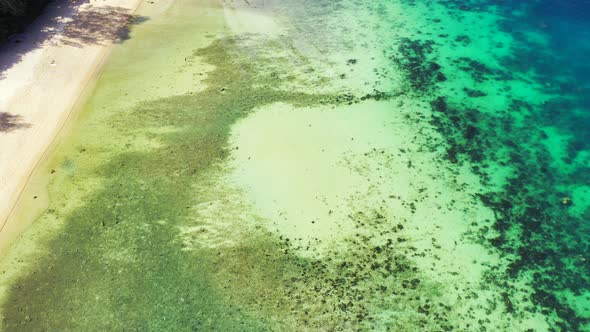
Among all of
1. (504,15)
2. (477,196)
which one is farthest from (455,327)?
(504,15)

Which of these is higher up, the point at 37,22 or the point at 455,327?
the point at 37,22

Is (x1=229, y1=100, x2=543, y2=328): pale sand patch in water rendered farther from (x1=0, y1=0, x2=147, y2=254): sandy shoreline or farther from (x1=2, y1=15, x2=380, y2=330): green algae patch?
(x1=0, y1=0, x2=147, y2=254): sandy shoreline

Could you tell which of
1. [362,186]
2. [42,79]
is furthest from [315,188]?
[42,79]

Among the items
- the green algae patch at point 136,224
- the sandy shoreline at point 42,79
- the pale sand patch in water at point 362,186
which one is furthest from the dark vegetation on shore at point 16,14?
the pale sand patch in water at point 362,186

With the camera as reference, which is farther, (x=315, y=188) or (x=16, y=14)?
(x=16, y=14)

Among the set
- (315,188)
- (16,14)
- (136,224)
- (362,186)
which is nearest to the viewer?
(136,224)

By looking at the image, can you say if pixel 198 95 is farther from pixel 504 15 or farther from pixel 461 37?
→ pixel 504 15

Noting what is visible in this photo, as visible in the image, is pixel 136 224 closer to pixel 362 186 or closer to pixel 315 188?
pixel 315 188

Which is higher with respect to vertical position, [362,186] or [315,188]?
[315,188]
